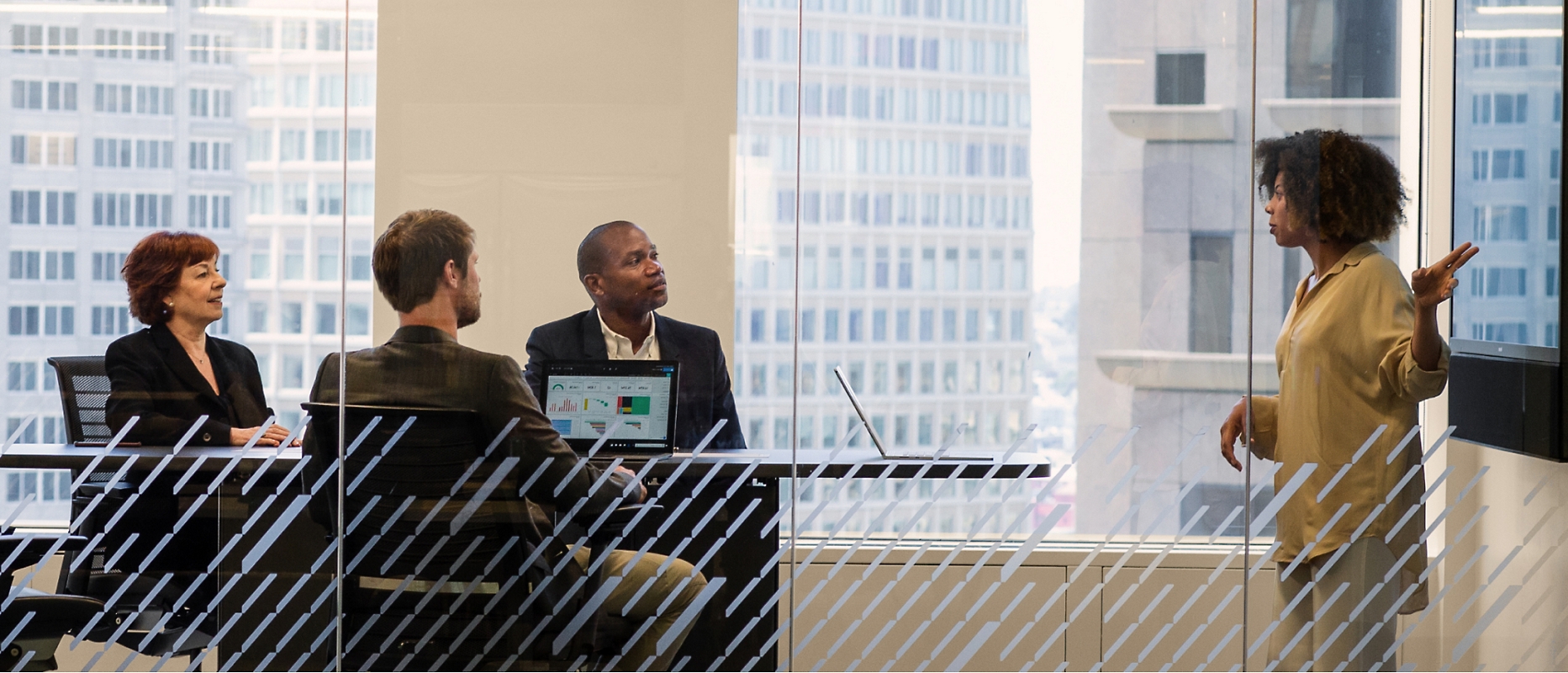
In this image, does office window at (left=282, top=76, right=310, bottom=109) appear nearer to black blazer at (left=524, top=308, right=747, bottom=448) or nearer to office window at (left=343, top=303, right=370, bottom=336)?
office window at (left=343, top=303, right=370, bottom=336)

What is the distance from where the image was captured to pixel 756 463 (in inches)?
121

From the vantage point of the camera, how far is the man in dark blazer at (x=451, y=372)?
2.99 m

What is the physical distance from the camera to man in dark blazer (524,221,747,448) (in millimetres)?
2979

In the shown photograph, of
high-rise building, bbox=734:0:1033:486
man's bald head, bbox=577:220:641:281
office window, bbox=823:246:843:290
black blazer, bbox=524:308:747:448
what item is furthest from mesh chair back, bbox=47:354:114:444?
office window, bbox=823:246:843:290

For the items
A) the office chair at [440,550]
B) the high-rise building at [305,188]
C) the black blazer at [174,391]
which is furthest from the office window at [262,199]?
the office chair at [440,550]

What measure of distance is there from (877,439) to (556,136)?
3.66 feet

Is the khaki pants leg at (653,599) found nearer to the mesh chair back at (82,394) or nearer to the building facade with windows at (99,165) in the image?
the building facade with windows at (99,165)

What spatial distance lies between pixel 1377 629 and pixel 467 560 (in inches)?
92.4

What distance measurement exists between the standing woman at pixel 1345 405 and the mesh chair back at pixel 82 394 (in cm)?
289

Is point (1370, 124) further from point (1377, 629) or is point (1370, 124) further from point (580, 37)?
point (580, 37)

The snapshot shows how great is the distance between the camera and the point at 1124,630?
10.3ft

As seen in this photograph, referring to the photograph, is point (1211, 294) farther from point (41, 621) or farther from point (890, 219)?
point (41, 621)

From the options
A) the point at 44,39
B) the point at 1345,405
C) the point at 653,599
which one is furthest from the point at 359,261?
the point at 1345,405

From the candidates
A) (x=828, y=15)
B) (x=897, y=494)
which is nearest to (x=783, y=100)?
(x=828, y=15)
